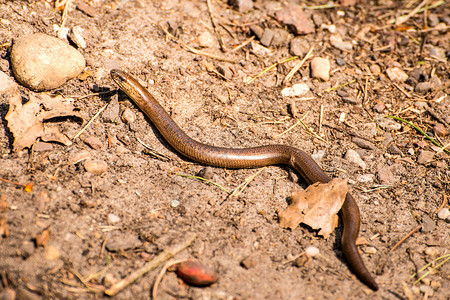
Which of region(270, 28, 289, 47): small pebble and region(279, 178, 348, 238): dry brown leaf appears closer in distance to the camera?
region(279, 178, 348, 238): dry brown leaf

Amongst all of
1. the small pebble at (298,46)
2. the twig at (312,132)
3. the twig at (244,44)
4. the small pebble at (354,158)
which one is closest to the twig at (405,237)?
the small pebble at (354,158)

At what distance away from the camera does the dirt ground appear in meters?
3.20

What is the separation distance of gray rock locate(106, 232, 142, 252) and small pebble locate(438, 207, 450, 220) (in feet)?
10.9

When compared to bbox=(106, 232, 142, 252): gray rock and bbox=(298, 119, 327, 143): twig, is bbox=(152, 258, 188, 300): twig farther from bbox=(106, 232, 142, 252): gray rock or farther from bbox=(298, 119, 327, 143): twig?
bbox=(298, 119, 327, 143): twig

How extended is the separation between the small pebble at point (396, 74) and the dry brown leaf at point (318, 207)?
98.2 inches

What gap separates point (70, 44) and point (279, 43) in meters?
3.05

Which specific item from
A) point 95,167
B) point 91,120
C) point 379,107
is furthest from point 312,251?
point 91,120

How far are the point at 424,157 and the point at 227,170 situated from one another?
8.25ft

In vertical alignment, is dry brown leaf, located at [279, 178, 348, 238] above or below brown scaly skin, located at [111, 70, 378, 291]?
below

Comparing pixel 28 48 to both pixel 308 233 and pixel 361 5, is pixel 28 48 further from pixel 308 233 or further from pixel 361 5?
pixel 361 5

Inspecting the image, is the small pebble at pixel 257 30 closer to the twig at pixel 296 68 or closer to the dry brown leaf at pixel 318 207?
the twig at pixel 296 68

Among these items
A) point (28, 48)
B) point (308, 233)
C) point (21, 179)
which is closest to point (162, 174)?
point (21, 179)

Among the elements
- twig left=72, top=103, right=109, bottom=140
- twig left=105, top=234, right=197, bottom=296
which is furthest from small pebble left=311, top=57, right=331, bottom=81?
twig left=105, top=234, right=197, bottom=296

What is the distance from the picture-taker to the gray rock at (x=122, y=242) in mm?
3232
